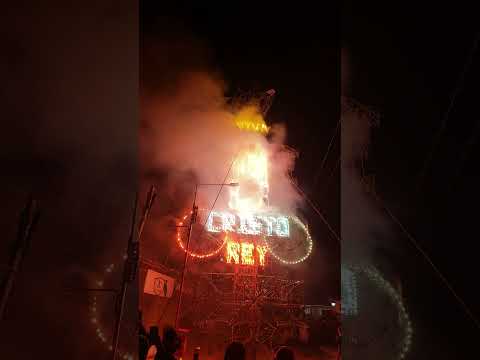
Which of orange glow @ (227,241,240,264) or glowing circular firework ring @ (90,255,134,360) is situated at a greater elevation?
orange glow @ (227,241,240,264)

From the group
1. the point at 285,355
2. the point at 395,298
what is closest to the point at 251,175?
the point at 395,298

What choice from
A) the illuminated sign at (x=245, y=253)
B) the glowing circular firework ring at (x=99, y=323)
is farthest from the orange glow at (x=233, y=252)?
the glowing circular firework ring at (x=99, y=323)

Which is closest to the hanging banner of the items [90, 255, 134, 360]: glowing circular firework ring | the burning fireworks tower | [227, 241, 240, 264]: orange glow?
[90, 255, 134, 360]: glowing circular firework ring

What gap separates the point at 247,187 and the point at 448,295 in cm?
1207

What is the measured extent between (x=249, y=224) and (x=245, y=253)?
1.43 m

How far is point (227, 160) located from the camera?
18344 millimetres

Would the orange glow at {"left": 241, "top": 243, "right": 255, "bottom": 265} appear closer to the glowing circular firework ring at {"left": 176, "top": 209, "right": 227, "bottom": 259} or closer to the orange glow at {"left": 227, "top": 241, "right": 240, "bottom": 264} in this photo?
the orange glow at {"left": 227, "top": 241, "right": 240, "bottom": 264}

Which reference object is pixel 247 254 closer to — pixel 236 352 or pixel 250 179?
pixel 250 179

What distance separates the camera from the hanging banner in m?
8.55

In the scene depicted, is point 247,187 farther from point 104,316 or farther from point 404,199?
point 104,316

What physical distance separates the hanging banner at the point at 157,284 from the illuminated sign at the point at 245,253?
7.45 m

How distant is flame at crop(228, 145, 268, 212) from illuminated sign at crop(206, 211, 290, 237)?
1.44 metres

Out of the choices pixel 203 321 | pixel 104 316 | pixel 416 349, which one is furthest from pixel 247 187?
pixel 104 316

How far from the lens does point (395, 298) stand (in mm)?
10188
